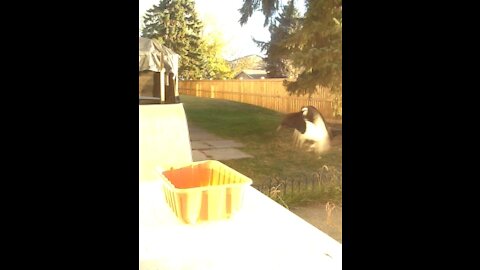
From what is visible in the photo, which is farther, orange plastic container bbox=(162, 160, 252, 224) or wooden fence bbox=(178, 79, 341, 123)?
wooden fence bbox=(178, 79, 341, 123)

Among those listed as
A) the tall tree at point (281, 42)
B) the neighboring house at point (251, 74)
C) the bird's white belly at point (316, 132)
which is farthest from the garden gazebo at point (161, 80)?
the bird's white belly at point (316, 132)

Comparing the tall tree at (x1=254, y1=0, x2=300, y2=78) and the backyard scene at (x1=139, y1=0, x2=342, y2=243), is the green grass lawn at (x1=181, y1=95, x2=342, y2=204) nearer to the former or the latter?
the backyard scene at (x1=139, y1=0, x2=342, y2=243)

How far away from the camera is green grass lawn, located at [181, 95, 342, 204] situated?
1.96 meters

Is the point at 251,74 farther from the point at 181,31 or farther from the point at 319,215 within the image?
the point at 319,215

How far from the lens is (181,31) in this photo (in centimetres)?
189

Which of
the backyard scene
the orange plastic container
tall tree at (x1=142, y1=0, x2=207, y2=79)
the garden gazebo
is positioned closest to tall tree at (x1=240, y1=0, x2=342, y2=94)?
the backyard scene

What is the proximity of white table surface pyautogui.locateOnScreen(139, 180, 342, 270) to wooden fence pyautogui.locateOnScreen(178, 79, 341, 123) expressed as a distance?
1.65 feet

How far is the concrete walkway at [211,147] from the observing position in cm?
194

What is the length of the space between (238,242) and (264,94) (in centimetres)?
82

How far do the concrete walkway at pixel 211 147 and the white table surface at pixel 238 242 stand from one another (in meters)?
0.30

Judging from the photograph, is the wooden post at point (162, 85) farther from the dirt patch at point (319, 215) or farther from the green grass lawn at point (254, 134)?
the dirt patch at point (319, 215)
